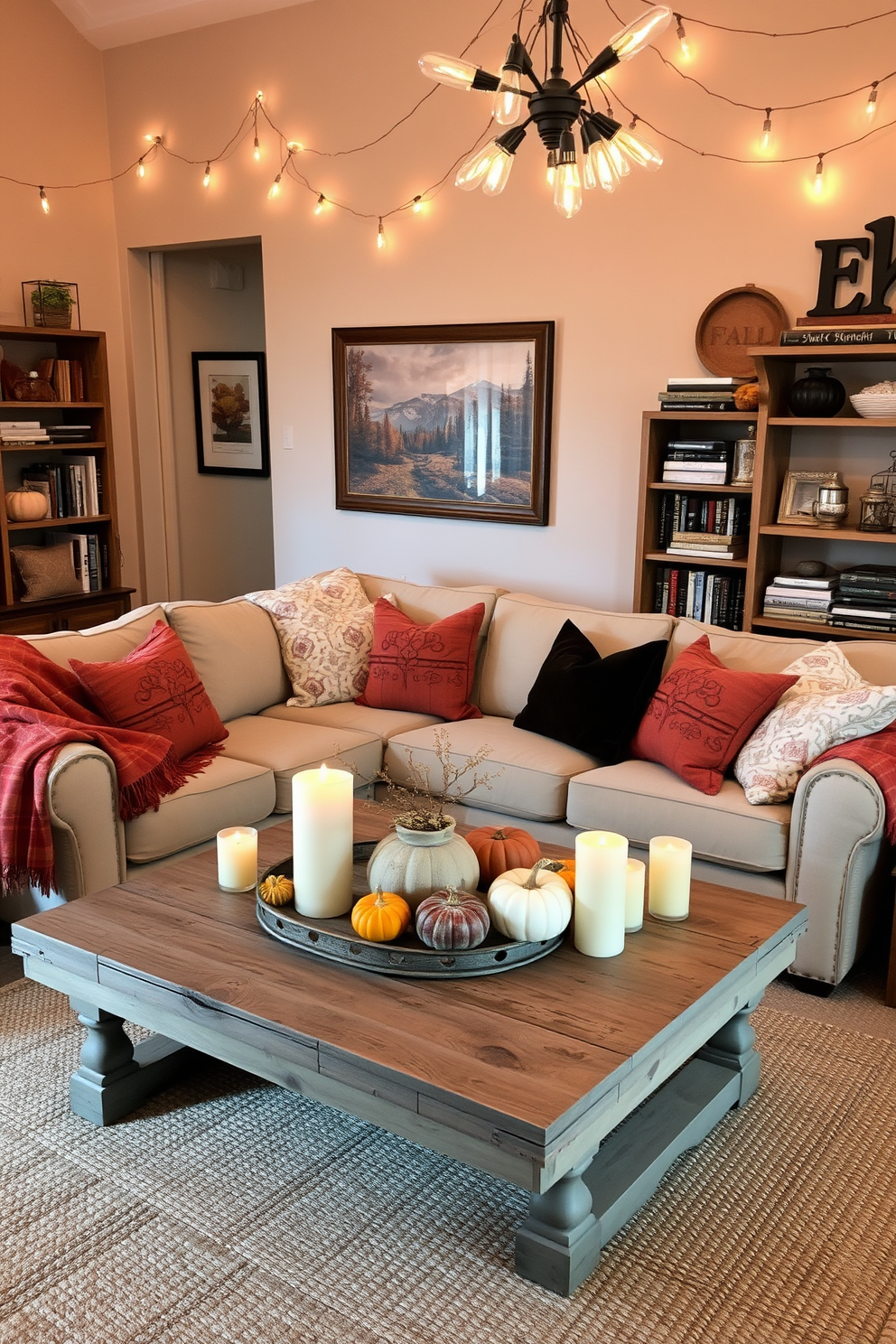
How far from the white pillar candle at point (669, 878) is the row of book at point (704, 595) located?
2020mm

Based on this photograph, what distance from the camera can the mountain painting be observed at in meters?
4.91

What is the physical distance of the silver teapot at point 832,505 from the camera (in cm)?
397

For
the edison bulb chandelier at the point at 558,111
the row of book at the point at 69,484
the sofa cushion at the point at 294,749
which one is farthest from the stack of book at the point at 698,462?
the row of book at the point at 69,484

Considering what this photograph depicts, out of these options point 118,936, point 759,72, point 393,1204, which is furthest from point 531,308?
point 393,1204

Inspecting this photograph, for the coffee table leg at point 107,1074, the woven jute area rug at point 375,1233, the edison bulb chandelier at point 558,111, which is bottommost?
the woven jute area rug at point 375,1233

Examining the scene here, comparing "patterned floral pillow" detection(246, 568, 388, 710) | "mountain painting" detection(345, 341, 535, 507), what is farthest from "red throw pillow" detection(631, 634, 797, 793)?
"mountain painting" detection(345, 341, 535, 507)

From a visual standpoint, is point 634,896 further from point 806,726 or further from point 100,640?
point 100,640

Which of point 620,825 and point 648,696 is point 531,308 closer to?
point 648,696

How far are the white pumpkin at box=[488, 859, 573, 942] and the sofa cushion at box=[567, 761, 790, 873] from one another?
92 cm

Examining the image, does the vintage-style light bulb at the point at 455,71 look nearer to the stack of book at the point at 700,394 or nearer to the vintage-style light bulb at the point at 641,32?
the vintage-style light bulb at the point at 641,32

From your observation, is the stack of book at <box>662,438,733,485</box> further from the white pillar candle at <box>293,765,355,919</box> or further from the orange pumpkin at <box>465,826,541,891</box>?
the white pillar candle at <box>293,765,355,919</box>

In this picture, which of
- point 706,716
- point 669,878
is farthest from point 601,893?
point 706,716

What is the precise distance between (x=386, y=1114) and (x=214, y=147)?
5081 mm

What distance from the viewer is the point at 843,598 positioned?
12.9 feet
